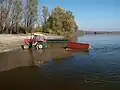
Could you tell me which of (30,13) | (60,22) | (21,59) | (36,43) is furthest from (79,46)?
(60,22)

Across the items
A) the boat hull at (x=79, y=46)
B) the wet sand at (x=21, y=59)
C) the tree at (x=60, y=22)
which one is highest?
the tree at (x=60, y=22)

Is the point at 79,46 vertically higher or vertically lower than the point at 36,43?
lower

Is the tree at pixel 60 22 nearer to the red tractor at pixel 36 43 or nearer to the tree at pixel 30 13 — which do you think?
the tree at pixel 30 13

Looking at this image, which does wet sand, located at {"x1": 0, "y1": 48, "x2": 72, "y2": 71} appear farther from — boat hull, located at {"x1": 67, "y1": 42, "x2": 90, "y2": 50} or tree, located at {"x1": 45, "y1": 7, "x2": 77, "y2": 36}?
tree, located at {"x1": 45, "y1": 7, "x2": 77, "y2": 36}

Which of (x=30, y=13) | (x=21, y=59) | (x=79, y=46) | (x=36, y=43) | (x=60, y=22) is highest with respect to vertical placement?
(x=30, y=13)

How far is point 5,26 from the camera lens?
231 feet

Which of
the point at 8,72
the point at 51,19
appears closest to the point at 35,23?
the point at 51,19

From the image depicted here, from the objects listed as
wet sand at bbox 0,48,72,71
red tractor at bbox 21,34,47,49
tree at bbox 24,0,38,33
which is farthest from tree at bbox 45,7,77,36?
wet sand at bbox 0,48,72,71

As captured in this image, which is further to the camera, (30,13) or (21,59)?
(30,13)

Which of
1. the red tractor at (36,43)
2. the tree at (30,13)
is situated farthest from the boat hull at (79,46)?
the tree at (30,13)

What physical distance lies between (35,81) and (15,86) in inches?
65.2

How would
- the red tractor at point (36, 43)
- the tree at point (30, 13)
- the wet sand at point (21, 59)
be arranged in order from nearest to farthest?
the wet sand at point (21, 59) < the red tractor at point (36, 43) < the tree at point (30, 13)

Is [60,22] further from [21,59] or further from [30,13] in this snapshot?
[21,59]

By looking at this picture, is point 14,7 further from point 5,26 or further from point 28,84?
point 28,84
